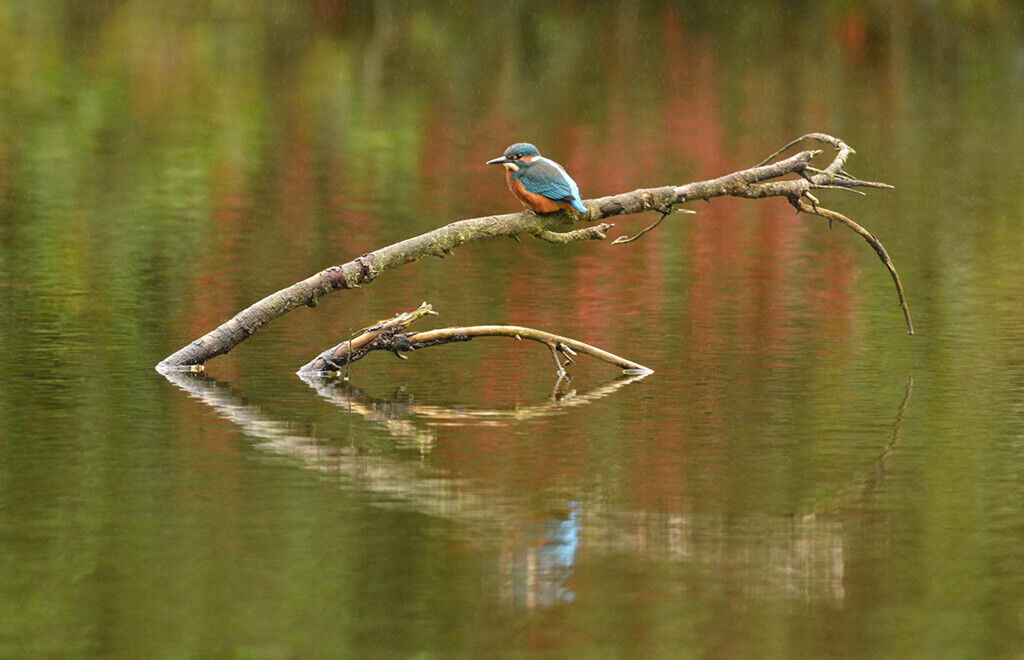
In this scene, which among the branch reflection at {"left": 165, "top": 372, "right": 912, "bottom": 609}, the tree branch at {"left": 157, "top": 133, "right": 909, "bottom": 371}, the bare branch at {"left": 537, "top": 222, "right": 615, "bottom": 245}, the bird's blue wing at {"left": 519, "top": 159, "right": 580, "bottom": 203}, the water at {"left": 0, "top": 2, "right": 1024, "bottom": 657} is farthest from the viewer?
the tree branch at {"left": 157, "top": 133, "right": 909, "bottom": 371}

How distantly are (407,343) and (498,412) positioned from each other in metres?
1.24

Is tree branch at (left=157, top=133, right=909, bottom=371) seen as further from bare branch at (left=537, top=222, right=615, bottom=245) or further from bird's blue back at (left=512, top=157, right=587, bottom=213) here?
bird's blue back at (left=512, top=157, right=587, bottom=213)

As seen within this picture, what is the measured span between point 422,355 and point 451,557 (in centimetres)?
504

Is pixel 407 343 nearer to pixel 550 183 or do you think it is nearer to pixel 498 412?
pixel 498 412

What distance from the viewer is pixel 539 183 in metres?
11.0

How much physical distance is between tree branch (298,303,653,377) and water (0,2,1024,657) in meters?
0.15

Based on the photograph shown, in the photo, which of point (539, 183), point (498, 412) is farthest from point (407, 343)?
point (539, 183)

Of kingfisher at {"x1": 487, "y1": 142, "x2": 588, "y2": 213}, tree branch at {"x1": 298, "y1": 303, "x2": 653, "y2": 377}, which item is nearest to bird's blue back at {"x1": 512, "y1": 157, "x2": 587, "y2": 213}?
kingfisher at {"x1": 487, "y1": 142, "x2": 588, "y2": 213}

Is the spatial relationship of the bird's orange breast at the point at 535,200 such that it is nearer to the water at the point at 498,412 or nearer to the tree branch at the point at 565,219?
the tree branch at the point at 565,219

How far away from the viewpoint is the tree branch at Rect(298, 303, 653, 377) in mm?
11586

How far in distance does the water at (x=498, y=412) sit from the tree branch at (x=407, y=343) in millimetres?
154

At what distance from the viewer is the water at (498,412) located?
708 cm

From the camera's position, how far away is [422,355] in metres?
12.7

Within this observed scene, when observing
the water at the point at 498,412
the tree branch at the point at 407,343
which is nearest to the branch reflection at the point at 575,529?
the water at the point at 498,412
